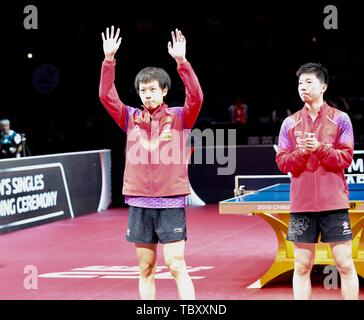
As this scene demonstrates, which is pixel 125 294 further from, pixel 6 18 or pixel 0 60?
pixel 0 60

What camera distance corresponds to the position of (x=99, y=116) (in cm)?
2053

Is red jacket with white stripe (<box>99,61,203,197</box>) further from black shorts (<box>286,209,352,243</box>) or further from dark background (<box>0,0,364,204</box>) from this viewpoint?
dark background (<box>0,0,364,204</box>)

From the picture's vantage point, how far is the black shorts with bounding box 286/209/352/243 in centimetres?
559

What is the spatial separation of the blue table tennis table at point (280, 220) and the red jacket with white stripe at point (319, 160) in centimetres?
151

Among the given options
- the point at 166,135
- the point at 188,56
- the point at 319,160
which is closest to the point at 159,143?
the point at 166,135

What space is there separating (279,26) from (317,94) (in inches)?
584

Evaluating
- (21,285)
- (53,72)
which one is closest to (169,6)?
(53,72)

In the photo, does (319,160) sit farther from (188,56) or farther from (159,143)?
(188,56)

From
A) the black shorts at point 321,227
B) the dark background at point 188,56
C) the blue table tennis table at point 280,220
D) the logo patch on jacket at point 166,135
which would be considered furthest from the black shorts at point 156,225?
the dark background at point 188,56

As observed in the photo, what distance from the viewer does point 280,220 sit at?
7.86 m

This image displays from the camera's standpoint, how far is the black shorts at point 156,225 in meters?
5.55

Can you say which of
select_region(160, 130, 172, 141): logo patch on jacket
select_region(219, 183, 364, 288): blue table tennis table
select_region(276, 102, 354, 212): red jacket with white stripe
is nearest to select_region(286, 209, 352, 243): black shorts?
select_region(276, 102, 354, 212): red jacket with white stripe

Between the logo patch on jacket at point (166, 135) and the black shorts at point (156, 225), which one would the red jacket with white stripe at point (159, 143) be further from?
the black shorts at point (156, 225)

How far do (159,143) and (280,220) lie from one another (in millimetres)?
2526
